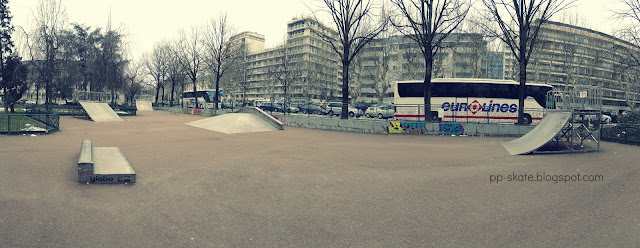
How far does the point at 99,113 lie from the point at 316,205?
29025 mm

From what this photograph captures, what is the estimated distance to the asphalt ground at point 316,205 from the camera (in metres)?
3.93

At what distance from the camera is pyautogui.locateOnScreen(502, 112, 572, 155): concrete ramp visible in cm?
1047

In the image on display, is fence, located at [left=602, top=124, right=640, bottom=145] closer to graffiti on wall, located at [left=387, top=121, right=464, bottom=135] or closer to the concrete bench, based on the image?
graffiti on wall, located at [left=387, top=121, right=464, bottom=135]

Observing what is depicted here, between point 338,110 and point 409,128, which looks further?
point 338,110

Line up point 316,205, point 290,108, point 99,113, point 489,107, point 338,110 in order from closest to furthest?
1. point 316,205
2. point 489,107
3. point 99,113
4. point 290,108
5. point 338,110

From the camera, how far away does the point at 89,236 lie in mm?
3844

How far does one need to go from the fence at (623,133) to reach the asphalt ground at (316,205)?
5.75 m

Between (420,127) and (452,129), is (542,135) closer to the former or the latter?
(452,129)

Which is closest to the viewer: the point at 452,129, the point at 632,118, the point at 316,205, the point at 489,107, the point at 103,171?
the point at 316,205

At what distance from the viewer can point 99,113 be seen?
26922mm

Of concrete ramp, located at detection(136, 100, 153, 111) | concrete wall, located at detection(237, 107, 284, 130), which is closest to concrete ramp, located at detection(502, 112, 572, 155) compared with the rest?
concrete wall, located at detection(237, 107, 284, 130)

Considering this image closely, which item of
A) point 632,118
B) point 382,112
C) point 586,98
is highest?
point 586,98

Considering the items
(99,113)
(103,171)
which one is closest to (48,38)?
(99,113)

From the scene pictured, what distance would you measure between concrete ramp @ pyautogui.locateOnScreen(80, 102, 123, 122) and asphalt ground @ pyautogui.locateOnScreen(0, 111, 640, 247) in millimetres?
19174
